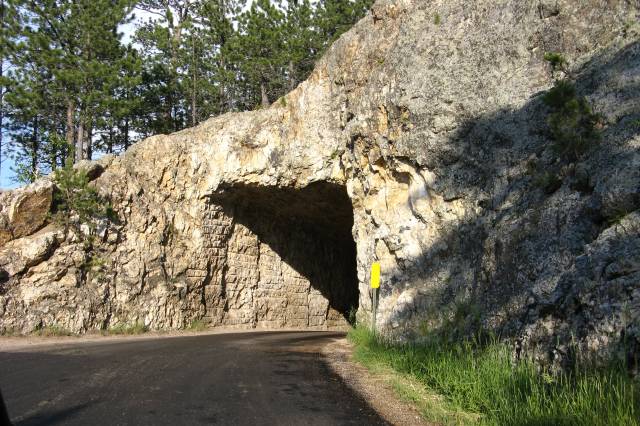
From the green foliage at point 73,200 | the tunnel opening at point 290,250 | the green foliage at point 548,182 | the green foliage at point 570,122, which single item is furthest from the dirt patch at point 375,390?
the green foliage at point 73,200

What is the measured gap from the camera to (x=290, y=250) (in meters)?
23.8

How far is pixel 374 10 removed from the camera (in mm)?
16750

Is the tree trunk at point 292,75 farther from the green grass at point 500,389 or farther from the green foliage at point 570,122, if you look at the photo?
the green grass at point 500,389

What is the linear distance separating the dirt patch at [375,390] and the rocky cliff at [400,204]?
1.45 metres

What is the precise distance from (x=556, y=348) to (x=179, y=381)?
490 centimetres

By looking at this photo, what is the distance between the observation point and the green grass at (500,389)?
423 cm

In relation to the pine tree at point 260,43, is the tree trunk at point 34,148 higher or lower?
lower

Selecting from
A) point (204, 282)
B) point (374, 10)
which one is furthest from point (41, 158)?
point (374, 10)

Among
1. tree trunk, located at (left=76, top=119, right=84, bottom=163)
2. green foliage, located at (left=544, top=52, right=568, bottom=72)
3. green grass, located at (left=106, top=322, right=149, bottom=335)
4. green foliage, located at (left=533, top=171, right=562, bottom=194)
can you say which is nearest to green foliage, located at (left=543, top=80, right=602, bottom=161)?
green foliage, located at (left=533, top=171, right=562, bottom=194)

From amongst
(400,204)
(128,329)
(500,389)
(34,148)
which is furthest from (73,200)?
(500,389)

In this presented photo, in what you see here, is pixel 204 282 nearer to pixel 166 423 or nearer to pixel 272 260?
pixel 272 260

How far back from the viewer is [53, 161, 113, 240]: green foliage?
17.8 m

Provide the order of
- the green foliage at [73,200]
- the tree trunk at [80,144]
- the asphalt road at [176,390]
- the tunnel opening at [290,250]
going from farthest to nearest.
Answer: the tree trunk at [80,144] → the tunnel opening at [290,250] → the green foliage at [73,200] → the asphalt road at [176,390]

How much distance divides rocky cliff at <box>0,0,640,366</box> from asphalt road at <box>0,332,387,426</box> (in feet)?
7.84
